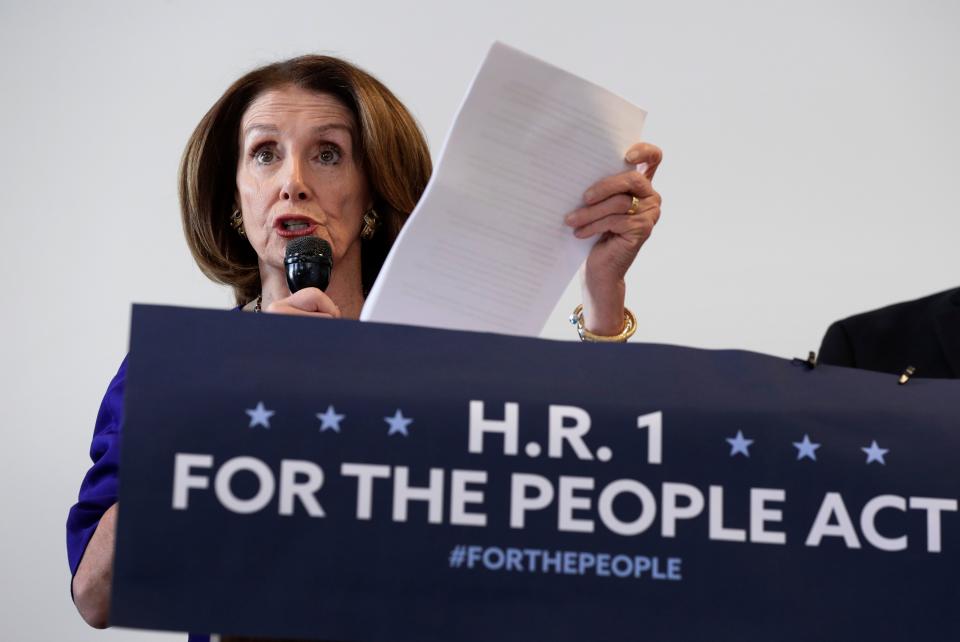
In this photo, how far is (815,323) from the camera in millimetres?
2902

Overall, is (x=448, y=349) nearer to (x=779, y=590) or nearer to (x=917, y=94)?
(x=779, y=590)

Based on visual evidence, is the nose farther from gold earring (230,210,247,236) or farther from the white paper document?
the white paper document

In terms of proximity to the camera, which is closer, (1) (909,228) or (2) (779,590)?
(2) (779,590)

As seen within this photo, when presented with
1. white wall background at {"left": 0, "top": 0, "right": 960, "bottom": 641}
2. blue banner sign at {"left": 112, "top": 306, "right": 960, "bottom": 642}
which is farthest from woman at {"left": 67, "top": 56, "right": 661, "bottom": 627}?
white wall background at {"left": 0, "top": 0, "right": 960, "bottom": 641}

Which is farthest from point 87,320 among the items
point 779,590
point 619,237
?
point 779,590

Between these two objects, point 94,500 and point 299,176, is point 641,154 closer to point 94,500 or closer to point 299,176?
point 299,176

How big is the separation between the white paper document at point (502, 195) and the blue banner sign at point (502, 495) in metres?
0.24

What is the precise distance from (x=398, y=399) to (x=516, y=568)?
17 cm

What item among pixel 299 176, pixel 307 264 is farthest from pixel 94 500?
pixel 299 176

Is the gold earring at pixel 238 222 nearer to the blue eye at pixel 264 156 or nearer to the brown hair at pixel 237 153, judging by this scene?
the brown hair at pixel 237 153

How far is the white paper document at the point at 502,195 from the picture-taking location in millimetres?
1269

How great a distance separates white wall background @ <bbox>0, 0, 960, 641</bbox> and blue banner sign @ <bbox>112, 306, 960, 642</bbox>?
185cm

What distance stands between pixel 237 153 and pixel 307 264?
517 mm

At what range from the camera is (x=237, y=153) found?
6.41ft
